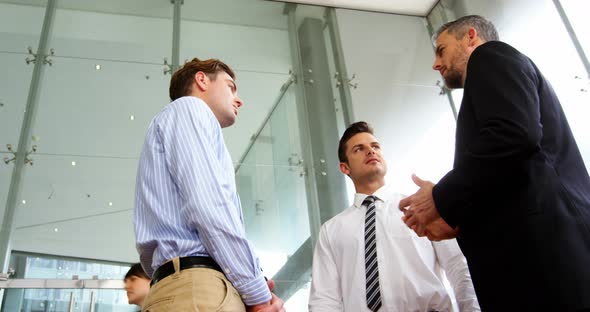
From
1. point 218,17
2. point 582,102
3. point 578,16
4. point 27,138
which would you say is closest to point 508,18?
point 578,16

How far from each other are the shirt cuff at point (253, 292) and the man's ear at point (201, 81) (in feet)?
3.06

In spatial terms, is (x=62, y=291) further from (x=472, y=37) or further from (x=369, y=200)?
(x=472, y=37)

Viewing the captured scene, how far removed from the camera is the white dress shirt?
2.50 m

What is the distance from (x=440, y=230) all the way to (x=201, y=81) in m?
1.15

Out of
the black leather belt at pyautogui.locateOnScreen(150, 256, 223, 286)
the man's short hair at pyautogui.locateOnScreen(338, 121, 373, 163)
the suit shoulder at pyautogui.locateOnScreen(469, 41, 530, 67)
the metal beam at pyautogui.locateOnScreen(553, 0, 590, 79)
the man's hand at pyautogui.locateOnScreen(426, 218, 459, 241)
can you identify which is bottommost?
the black leather belt at pyautogui.locateOnScreen(150, 256, 223, 286)

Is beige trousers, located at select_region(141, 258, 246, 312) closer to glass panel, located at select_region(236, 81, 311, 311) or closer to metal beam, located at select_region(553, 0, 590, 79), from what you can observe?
glass panel, located at select_region(236, 81, 311, 311)

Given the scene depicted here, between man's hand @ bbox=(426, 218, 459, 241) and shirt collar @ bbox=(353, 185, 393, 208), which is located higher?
shirt collar @ bbox=(353, 185, 393, 208)

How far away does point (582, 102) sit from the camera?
178 inches

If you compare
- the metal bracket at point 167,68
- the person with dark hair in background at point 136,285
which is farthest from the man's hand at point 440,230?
the metal bracket at point 167,68

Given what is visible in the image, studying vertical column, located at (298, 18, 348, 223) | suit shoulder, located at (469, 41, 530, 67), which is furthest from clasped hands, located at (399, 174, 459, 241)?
vertical column, located at (298, 18, 348, 223)

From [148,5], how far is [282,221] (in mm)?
3137

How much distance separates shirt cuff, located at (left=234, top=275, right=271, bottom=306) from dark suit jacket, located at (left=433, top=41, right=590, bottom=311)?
57 centimetres

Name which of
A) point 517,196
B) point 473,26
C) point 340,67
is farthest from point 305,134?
point 517,196

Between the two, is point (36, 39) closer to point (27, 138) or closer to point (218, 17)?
point (27, 138)
